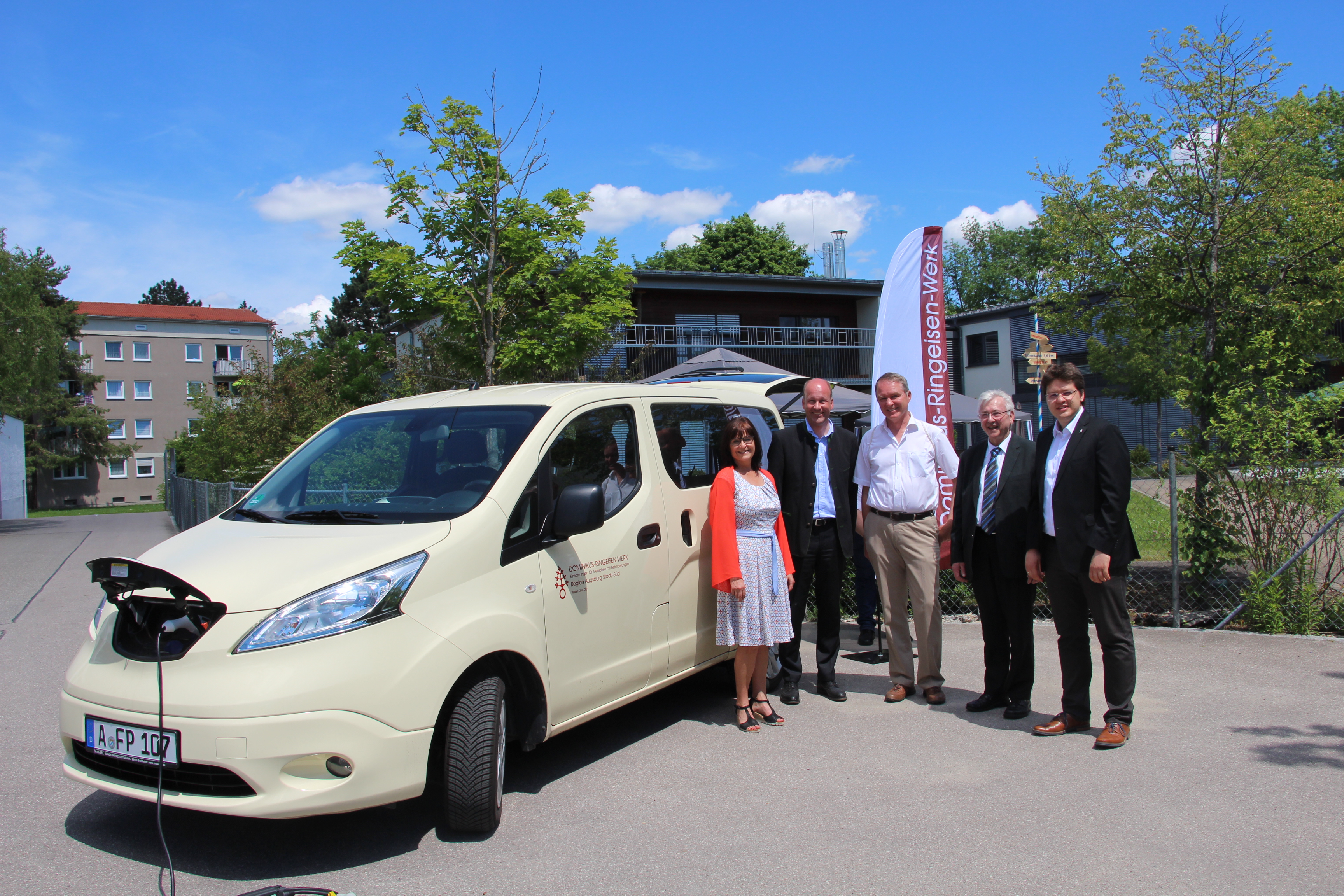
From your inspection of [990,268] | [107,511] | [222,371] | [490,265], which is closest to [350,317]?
[222,371]

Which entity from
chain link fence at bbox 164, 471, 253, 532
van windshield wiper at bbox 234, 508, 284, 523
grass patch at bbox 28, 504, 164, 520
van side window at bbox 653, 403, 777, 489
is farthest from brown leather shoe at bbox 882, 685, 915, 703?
grass patch at bbox 28, 504, 164, 520

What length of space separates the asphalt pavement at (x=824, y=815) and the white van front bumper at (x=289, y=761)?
344 mm

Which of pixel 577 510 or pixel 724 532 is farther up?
pixel 577 510

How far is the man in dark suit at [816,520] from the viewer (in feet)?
18.3

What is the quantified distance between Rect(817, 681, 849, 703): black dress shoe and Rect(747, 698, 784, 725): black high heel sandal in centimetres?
56

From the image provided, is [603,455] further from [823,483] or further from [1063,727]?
[1063,727]

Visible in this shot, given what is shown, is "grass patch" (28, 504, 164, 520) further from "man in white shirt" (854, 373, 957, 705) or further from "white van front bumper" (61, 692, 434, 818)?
"white van front bumper" (61, 692, 434, 818)

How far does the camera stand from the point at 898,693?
568 cm

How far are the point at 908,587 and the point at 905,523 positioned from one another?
0.45 metres

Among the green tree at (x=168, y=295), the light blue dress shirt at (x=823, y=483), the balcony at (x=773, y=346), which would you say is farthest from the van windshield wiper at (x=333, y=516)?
the green tree at (x=168, y=295)

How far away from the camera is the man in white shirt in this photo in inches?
216

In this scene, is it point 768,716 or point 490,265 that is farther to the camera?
point 490,265

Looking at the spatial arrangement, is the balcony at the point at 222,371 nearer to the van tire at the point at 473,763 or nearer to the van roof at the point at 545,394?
the van roof at the point at 545,394

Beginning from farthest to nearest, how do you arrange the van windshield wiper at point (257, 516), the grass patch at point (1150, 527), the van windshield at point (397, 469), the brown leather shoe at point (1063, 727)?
the grass patch at point (1150, 527) → the brown leather shoe at point (1063, 727) → the van windshield wiper at point (257, 516) → the van windshield at point (397, 469)
